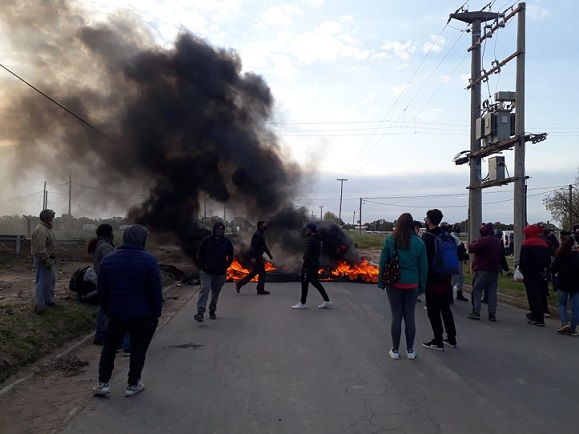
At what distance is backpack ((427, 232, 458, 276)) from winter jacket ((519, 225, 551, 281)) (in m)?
2.58

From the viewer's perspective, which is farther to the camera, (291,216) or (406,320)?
(291,216)

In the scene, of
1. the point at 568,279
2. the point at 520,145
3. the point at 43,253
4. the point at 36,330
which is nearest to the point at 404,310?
the point at 568,279

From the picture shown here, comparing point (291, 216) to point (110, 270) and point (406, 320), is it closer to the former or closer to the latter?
point (406, 320)

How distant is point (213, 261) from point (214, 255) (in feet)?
0.34

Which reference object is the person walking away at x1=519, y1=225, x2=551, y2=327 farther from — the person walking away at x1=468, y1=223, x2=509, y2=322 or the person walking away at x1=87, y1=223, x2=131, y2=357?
the person walking away at x1=87, y1=223, x2=131, y2=357

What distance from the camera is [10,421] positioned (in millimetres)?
4293

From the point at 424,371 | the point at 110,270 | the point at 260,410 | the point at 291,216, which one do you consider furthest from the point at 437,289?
the point at 291,216

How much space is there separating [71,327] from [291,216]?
43.1ft

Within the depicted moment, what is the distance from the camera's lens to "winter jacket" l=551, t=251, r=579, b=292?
7.57 m

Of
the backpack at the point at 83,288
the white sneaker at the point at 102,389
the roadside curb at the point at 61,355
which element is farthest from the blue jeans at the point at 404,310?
the backpack at the point at 83,288

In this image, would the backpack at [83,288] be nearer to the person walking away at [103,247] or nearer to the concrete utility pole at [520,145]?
the person walking away at [103,247]

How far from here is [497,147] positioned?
15234 mm

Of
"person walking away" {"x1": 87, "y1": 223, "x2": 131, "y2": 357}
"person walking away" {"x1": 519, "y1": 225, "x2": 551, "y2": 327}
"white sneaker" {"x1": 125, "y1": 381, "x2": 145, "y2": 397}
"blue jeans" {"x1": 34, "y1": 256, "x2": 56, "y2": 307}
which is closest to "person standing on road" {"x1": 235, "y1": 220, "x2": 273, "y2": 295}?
"blue jeans" {"x1": 34, "y1": 256, "x2": 56, "y2": 307}

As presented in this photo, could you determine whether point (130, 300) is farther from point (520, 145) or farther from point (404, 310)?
point (520, 145)
